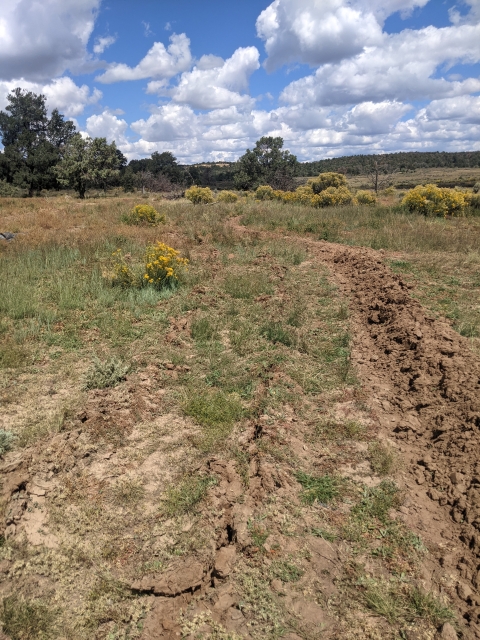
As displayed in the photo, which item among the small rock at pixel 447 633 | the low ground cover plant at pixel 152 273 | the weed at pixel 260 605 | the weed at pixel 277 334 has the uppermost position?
the low ground cover plant at pixel 152 273

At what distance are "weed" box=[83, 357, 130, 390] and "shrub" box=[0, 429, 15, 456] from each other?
38.8 inches

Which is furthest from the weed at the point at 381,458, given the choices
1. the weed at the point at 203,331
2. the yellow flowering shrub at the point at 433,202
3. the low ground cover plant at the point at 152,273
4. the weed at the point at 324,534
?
the yellow flowering shrub at the point at 433,202

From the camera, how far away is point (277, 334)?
563 cm

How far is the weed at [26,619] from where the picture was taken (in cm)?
220

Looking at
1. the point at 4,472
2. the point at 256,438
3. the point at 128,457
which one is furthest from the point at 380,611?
the point at 4,472

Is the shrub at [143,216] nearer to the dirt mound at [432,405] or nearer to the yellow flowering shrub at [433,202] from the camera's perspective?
the dirt mound at [432,405]

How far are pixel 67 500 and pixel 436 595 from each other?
2569mm

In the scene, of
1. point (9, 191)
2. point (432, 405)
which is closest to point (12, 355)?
point (432, 405)

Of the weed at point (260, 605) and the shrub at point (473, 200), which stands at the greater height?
the shrub at point (473, 200)

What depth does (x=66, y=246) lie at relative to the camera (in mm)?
9523

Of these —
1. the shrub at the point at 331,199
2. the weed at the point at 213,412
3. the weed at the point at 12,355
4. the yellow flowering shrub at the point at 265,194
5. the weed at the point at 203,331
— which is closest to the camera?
the weed at the point at 213,412

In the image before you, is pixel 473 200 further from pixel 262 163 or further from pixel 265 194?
pixel 262 163

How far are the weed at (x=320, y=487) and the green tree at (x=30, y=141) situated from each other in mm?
37990

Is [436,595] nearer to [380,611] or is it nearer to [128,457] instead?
[380,611]
